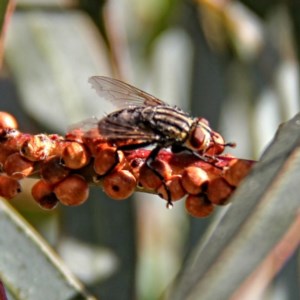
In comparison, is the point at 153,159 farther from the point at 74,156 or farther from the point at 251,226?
the point at 251,226

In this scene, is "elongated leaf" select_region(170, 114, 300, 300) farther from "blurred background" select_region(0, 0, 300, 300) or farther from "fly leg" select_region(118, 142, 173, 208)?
"blurred background" select_region(0, 0, 300, 300)

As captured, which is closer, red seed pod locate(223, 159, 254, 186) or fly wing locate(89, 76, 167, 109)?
red seed pod locate(223, 159, 254, 186)

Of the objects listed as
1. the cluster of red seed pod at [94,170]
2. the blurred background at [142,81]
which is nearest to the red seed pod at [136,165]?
the cluster of red seed pod at [94,170]

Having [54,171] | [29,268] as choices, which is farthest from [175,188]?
[29,268]

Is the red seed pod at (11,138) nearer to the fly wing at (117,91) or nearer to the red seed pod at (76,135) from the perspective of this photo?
the red seed pod at (76,135)

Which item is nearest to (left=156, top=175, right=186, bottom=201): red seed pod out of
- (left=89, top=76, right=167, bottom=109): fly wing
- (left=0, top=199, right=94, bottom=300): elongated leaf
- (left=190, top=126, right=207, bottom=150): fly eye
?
(left=190, top=126, right=207, bottom=150): fly eye

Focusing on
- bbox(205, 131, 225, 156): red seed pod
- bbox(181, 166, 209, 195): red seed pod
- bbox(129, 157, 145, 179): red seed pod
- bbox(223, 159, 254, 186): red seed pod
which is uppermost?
bbox(223, 159, 254, 186): red seed pod

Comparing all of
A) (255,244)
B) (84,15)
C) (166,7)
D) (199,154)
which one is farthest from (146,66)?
(255,244)

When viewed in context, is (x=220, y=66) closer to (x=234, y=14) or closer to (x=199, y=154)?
(x=234, y=14)
